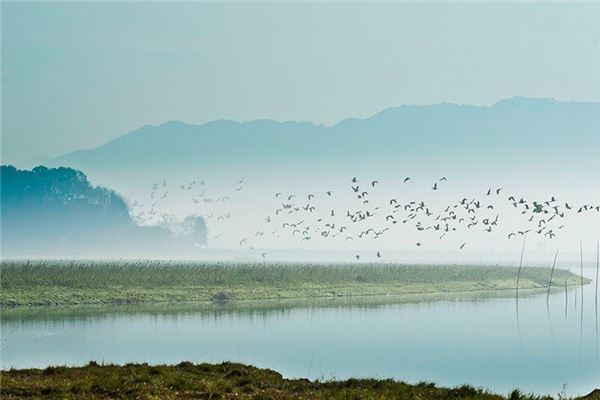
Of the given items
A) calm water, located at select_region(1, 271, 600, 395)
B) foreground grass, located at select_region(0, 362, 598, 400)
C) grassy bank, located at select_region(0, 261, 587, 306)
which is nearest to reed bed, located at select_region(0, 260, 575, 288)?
grassy bank, located at select_region(0, 261, 587, 306)

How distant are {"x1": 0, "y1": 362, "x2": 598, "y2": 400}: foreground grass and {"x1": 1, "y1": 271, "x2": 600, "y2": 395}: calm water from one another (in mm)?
3910

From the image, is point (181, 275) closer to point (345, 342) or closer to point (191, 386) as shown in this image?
point (345, 342)

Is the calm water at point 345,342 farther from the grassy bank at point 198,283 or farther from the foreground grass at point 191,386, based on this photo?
the grassy bank at point 198,283

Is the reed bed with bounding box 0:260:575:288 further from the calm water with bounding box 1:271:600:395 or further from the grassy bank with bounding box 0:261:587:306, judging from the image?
the calm water with bounding box 1:271:600:395

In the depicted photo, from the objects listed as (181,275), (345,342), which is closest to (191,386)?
(345,342)

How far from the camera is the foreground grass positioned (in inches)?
771

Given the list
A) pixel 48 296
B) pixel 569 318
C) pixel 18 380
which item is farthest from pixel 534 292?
pixel 18 380

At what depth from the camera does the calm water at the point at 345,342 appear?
1316 inches

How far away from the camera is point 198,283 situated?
232ft

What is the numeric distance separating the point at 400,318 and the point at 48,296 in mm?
25053

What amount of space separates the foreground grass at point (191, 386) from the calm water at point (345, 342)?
3.91m

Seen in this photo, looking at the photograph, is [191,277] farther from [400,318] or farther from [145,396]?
[145,396]

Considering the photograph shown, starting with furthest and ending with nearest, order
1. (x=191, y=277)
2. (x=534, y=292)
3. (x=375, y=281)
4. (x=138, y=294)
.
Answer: (x=534, y=292) → (x=375, y=281) → (x=191, y=277) → (x=138, y=294)

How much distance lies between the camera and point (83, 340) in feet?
137
